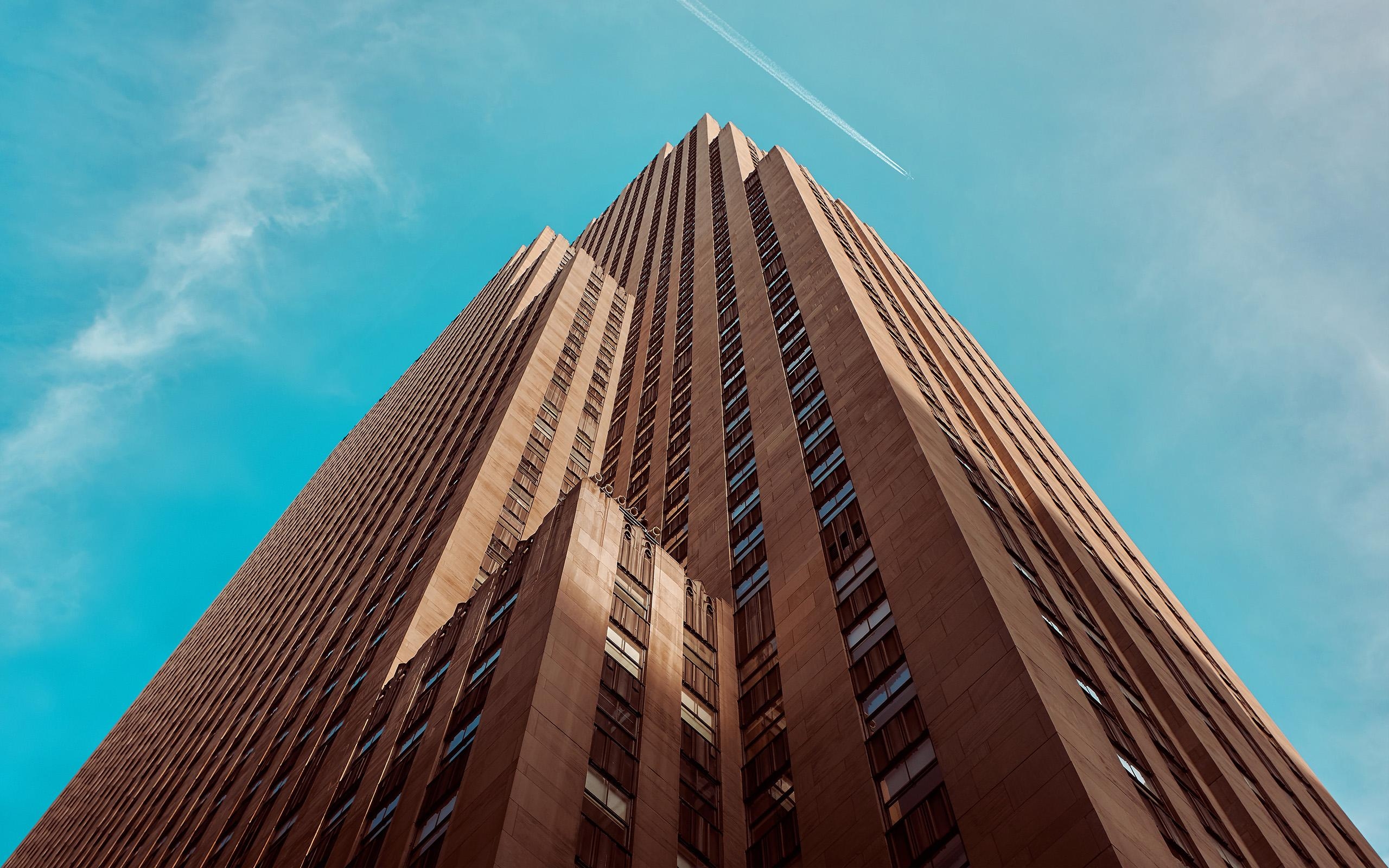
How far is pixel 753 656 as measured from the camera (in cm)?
3803

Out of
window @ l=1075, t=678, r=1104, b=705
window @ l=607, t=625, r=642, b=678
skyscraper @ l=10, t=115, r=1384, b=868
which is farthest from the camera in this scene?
window @ l=607, t=625, r=642, b=678

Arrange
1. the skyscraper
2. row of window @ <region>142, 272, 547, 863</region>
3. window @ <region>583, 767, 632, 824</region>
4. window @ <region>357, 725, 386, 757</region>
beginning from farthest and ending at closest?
row of window @ <region>142, 272, 547, 863</region> < window @ <region>357, 725, 386, 757</region> < window @ <region>583, 767, 632, 824</region> < the skyscraper

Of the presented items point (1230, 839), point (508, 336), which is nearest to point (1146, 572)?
point (1230, 839)

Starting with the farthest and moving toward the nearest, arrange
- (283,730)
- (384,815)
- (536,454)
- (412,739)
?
(536,454)
(283,730)
(412,739)
(384,815)

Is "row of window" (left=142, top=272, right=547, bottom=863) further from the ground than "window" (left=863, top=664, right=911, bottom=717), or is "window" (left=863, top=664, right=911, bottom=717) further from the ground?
"row of window" (left=142, top=272, right=547, bottom=863)

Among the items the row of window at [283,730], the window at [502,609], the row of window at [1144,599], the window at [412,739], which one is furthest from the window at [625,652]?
the row of window at [283,730]

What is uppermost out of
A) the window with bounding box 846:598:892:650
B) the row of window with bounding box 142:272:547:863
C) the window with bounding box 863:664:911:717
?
the row of window with bounding box 142:272:547:863

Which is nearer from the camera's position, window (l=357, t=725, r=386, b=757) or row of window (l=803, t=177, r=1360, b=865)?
row of window (l=803, t=177, r=1360, b=865)

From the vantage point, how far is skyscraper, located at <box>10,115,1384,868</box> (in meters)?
27.1

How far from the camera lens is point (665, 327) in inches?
3174

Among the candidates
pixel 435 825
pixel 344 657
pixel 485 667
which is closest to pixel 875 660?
pixel 485 667

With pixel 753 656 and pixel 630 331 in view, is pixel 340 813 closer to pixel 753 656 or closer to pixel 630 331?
pixel 753 656

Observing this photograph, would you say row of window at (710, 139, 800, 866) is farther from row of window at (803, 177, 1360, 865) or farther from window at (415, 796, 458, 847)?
row of window at (803, 177, 1360, 865)

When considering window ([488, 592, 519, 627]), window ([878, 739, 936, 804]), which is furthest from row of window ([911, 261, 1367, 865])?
window ([488, 592, 519, 627])
